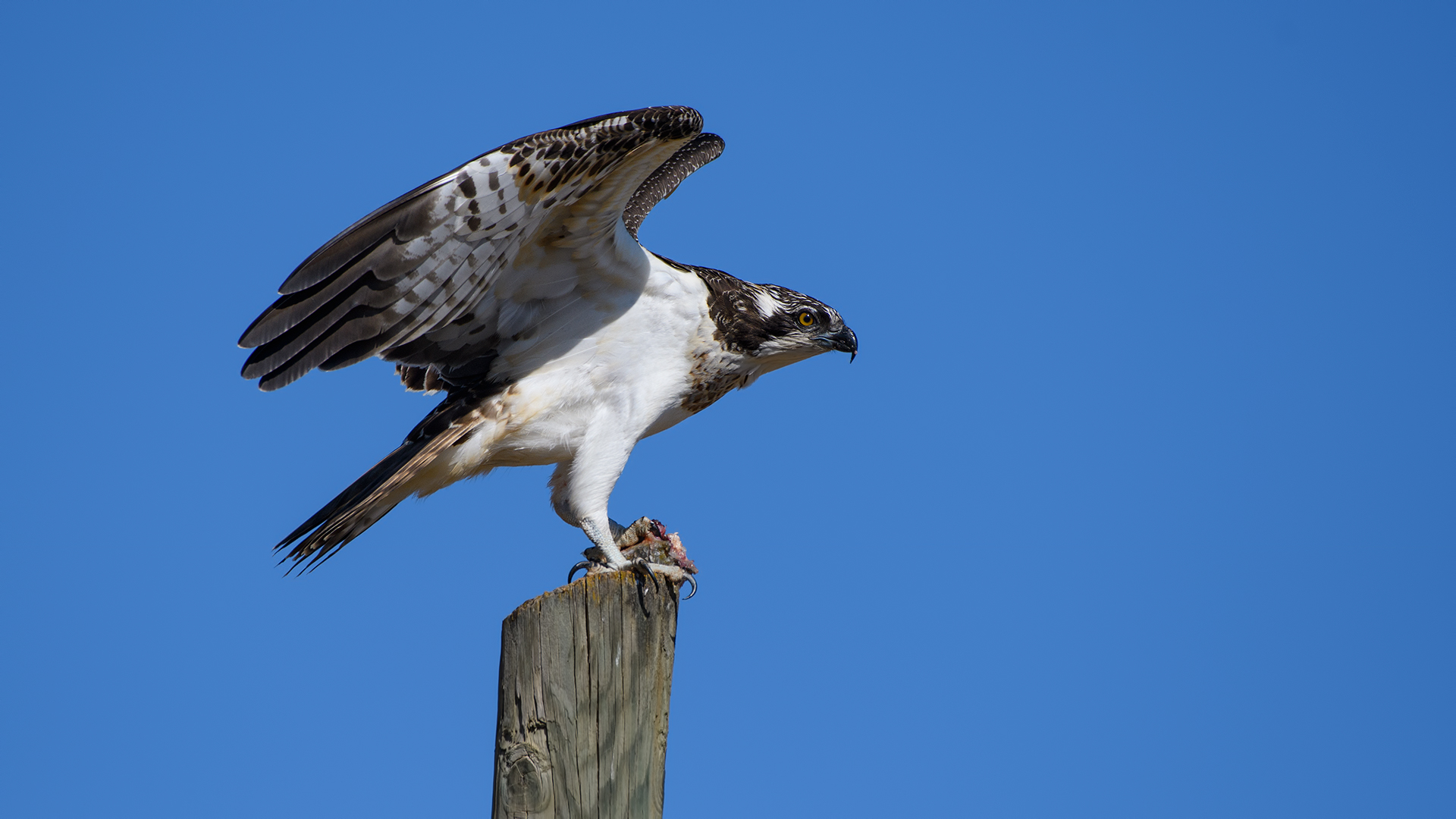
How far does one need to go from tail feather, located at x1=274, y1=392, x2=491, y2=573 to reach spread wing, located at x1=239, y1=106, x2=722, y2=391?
2.56 ft

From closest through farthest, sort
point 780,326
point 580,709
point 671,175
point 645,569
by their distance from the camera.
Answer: point 580,709 < point 645,569 < point 780,326 < point 671,175

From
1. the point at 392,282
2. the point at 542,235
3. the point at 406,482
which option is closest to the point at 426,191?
the point at 392,282

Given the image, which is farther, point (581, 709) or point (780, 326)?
point (780, 326)

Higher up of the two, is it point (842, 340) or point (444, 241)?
point (842, 340)

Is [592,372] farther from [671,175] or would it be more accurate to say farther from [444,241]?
[671,175]

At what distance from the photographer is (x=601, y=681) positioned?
3.85 metres

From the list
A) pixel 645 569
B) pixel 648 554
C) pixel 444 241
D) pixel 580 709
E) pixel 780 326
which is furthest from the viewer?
→ pixel 780 326

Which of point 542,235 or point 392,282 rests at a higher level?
point 542,235

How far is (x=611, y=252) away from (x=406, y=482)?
1392 millimetres

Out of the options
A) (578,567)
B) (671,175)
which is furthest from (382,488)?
(671,175)

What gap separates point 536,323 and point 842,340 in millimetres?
1739

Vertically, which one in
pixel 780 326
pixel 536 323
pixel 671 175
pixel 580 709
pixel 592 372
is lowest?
pixel 580 709

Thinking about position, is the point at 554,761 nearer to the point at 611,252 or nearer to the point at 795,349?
the point at 611,252

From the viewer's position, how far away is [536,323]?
556cm
